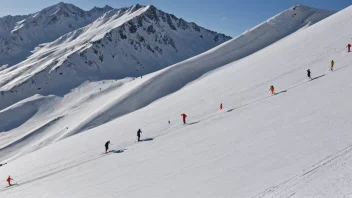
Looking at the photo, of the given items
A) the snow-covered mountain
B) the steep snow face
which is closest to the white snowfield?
the snow-covered mountain

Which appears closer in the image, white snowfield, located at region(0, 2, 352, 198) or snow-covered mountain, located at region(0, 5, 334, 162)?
white snowfield, located at region(0, 2, 352, 198)

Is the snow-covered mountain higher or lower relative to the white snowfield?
higher

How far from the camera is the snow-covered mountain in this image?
2496 inches

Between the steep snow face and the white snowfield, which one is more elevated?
the steep snow face

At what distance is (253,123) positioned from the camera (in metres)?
23.6

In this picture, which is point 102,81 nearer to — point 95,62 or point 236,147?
point 95,62

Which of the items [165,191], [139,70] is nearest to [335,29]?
[165,191]

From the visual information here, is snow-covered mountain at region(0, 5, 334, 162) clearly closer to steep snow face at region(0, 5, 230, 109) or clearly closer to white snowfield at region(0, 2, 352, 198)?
steep snow face at region(0, 5, 230, 109)

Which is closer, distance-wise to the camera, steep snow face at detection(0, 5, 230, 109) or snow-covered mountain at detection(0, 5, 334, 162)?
snow-covered mountain at detection(0, 5, 334, 162)

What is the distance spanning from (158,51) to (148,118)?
155 metres

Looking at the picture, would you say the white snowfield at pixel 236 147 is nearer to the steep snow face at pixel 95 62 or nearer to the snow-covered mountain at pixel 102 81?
the snow-covered mountain at pixel 102 81

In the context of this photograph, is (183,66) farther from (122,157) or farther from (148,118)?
(122,157)

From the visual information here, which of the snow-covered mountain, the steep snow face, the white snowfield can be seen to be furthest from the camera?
the steep snow face

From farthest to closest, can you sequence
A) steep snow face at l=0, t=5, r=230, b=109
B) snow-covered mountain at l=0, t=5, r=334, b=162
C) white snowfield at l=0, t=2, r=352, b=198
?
steep snow face at l=0, t=5, r=230, b=109
snow-covered mountain at l=0, t=5, r=334, b=162
white snowfield at l=0, t=2, r=352, b=198
